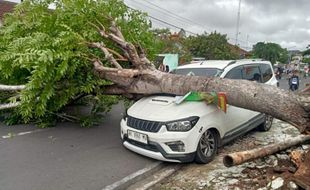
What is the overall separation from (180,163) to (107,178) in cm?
128

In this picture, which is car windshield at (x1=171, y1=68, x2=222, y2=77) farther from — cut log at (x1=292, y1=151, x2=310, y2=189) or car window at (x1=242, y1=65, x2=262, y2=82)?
cut log at (x1=292, y1=151, x2=310, y2=189)

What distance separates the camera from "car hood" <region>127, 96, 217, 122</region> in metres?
4.54

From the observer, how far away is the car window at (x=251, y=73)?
6098mm

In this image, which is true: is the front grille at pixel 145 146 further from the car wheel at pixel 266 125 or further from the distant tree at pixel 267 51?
the distant tree at pixel 267 51

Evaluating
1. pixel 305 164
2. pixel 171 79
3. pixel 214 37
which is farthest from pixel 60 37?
pixel 214 37

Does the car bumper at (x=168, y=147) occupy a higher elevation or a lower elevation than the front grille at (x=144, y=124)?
lower

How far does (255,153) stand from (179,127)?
1163mm

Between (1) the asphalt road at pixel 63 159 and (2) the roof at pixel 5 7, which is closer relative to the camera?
(1) the asphalt road at pixel 63 159

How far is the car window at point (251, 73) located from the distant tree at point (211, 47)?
23.7m

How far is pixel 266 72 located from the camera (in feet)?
22.9

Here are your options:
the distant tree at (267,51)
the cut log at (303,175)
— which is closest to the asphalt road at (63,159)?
the cut log at (303,175)

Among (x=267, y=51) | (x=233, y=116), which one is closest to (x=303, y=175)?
(x=233, y=116)

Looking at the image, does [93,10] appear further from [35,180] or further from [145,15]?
[35,180]

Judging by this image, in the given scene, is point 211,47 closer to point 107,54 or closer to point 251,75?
point 251,75
